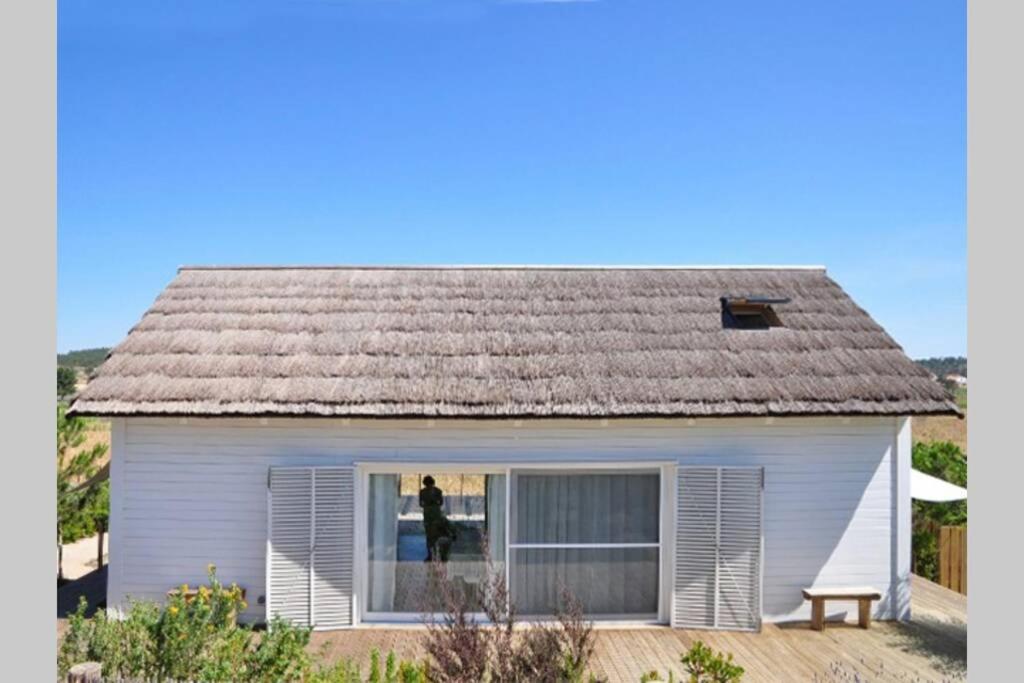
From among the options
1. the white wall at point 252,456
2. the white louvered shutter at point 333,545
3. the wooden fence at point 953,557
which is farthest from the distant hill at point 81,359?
the wooden fence at point 953,557

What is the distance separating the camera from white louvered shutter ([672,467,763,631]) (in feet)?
28.7

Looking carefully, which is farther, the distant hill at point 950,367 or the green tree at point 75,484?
the green tree at point 75,484

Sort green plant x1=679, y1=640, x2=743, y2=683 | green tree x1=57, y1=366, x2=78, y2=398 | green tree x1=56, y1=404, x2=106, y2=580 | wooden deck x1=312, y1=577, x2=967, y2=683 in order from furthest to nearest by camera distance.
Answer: green tree x1=57, y1=366, x2=78, y2=398 < green tree x1=56, y1=404, x2=106, y2=580 < wooden deck x1=312, y1=577, x2=967, y2=683 < green plant x1=679, y1=640, x2=743, y2=683

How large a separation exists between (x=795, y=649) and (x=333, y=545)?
6.28 m

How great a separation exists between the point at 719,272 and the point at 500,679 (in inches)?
330

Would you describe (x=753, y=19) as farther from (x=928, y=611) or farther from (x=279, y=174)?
(x=279, y=174)

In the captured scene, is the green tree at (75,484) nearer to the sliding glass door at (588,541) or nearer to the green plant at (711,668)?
the sliding glass door at (588,541)

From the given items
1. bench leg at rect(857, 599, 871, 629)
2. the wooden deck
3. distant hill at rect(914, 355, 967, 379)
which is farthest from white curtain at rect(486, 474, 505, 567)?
distant hill at rect(914, 355, 967, 379)

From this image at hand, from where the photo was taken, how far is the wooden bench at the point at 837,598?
878cm

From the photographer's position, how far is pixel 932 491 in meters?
11.0

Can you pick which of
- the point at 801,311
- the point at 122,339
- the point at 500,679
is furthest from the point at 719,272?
the point at 122,339

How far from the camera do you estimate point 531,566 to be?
8.88m

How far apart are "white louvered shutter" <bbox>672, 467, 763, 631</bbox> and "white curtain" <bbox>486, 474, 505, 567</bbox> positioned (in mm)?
2454

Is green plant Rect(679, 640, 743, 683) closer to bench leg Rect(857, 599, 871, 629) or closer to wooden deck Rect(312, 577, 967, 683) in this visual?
wooden deck Rect(312, 577, 967, 683)
